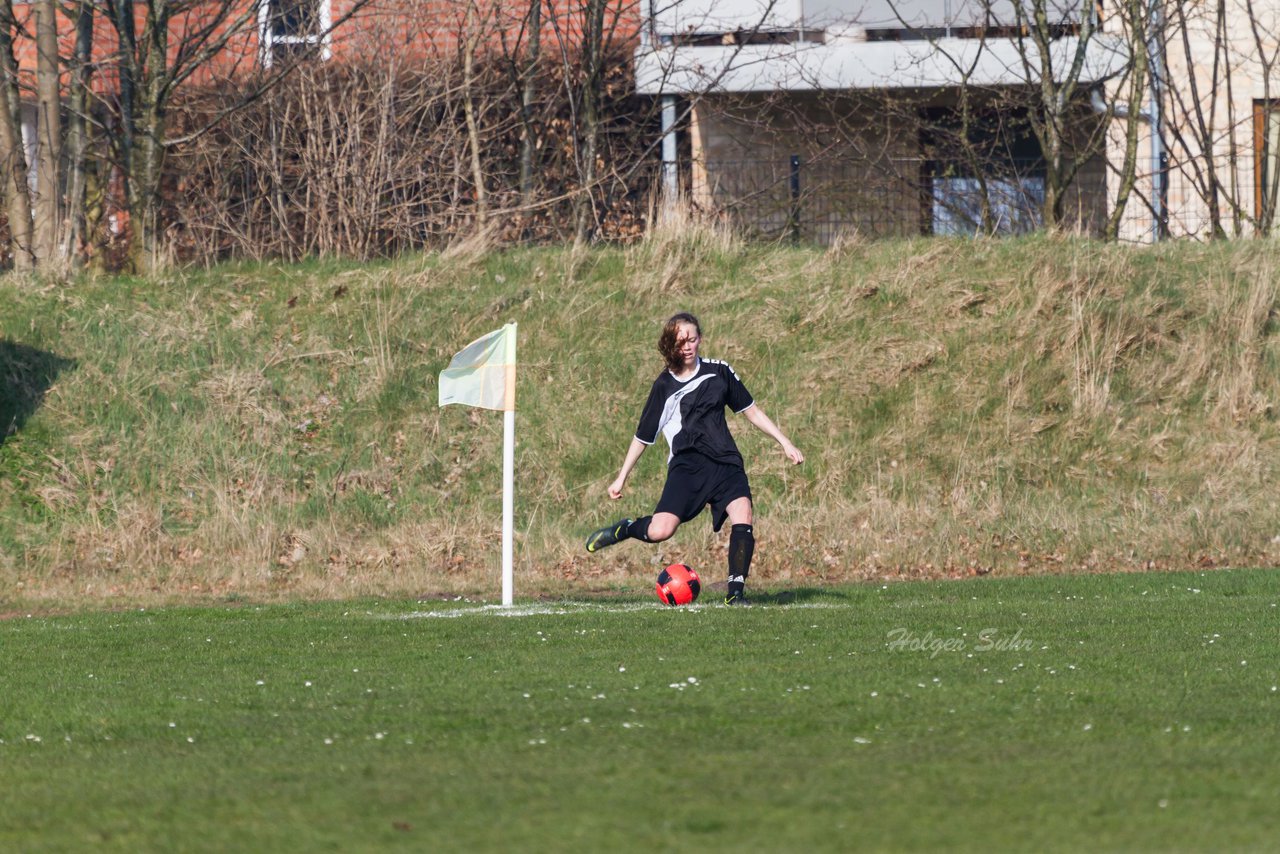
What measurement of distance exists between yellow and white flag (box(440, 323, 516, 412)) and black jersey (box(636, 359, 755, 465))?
1331 millimetres

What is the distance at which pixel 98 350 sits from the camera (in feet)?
60.3

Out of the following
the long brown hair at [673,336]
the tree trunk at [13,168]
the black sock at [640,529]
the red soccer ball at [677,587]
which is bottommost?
the red soccer ball at [677,587]

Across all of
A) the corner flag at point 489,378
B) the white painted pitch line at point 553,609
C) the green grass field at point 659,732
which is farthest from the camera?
the corner flag at point 489,378

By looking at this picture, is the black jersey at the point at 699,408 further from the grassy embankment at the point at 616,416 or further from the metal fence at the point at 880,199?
the metal fence at the point at 880,199

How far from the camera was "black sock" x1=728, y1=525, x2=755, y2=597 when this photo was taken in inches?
432

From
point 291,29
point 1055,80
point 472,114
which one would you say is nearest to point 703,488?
point 472,114

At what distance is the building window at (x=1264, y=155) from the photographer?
23.2 meters

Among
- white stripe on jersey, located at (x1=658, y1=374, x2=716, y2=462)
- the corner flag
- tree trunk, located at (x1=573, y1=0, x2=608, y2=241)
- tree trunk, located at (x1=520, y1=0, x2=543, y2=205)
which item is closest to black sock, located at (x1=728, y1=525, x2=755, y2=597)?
white stripe on jersey, located at (x1=658, y1=374, x2=716, y2=462)

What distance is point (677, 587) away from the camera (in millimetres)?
10930

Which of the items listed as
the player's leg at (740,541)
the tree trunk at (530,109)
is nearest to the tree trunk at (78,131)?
the tree trunk at (530,109)

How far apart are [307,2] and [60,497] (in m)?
8.75

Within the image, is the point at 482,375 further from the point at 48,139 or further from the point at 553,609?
the point at 48,139

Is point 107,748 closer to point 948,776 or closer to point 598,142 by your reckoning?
point 948,776

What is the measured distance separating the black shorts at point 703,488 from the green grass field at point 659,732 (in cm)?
70
